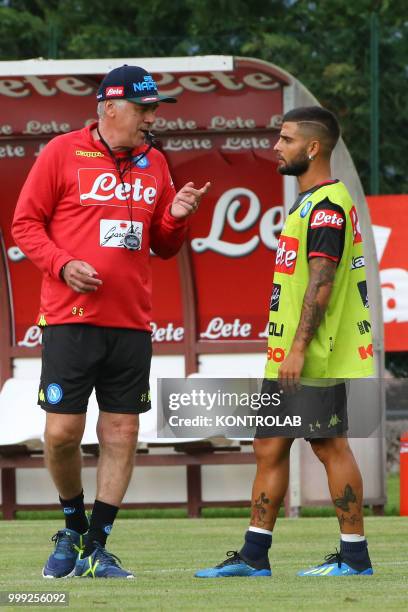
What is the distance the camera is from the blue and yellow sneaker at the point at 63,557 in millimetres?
6648

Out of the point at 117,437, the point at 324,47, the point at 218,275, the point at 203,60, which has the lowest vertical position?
the point at 117,437

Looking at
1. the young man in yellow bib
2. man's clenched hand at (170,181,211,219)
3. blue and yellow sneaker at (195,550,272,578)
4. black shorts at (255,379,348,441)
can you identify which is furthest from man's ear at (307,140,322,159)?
blue and yellow sneaker at (195,550,272,578)

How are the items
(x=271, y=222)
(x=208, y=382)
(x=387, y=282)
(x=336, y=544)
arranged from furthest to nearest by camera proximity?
(x=387, y=282)
(x=271, y=222)
(x=336, y=544)
(x=208, y=382)

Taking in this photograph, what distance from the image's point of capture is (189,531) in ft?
31.7

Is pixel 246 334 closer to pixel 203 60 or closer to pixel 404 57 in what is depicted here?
pixel 203 60

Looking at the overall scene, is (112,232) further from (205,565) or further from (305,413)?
(205,565)

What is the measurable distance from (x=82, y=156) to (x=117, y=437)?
1.09 m

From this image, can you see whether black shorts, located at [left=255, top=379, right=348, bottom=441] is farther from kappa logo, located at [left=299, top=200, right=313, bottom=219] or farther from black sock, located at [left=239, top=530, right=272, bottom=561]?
kappa logo, located at [left=299, top=200, right=313, bottom=219]

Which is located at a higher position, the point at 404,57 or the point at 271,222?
the point at 404,57

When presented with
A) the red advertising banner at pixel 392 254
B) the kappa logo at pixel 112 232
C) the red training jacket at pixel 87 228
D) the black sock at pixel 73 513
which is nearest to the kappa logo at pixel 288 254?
the red training jacket at pixel 87 228

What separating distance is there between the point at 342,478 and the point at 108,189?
1409mm

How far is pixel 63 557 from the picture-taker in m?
6.66

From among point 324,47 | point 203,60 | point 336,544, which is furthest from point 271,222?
point 324,47

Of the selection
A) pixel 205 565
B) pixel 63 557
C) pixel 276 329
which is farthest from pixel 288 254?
pixel 205 565
